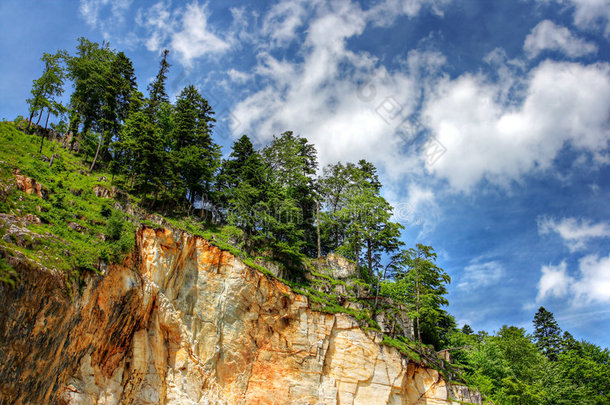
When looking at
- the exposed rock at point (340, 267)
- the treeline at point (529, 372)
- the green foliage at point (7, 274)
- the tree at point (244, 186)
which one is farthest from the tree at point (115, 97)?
the treeline at point (529, 372)

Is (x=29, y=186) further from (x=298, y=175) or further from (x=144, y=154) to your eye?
(x=298, y=175)

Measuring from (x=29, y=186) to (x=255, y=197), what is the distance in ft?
49.0

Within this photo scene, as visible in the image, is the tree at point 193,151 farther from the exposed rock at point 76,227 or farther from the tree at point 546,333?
the tree at point 546,333

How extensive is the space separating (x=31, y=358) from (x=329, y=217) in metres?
26.7

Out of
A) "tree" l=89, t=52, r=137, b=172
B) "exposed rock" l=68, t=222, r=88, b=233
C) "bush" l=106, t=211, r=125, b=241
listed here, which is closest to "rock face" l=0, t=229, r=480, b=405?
"bush" l=106, t=211, r=125, b=241

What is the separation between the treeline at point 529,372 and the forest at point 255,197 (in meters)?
0.09

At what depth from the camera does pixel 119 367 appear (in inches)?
587

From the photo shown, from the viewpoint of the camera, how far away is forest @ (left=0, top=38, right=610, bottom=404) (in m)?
24.9

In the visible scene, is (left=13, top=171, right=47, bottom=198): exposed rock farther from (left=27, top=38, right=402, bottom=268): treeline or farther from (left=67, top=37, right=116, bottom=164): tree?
(left=67, top=37, right=116, bottom=164): tree

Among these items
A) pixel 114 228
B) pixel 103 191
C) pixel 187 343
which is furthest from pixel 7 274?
pixel 103 191

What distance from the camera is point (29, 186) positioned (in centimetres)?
1589

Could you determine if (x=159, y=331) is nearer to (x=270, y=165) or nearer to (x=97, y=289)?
(x=97, y=289)

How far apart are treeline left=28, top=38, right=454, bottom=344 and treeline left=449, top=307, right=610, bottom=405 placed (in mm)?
3339

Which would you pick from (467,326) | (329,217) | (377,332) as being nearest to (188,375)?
(377,332)
